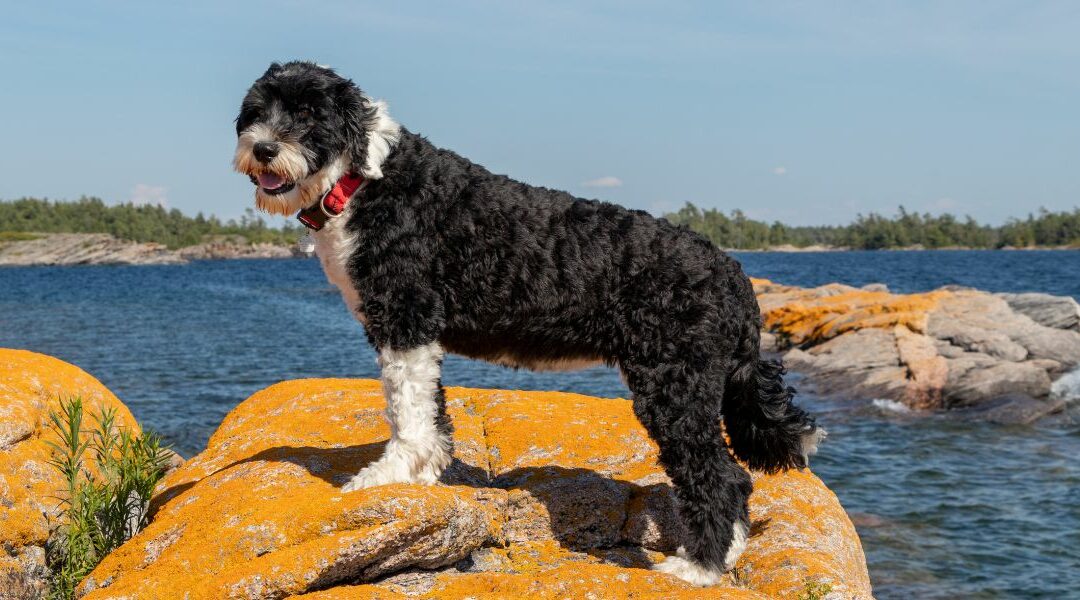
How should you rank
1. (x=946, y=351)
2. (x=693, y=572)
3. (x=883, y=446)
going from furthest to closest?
1. (x=946, y=351)
2. (x=883, y=446)
3. (x=693, y=572)

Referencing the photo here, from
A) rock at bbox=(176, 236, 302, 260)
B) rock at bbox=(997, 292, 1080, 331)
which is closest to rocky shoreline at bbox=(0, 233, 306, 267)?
rock at bbox=(176, 236, 302, 260)

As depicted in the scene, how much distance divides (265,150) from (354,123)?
555 millimetres

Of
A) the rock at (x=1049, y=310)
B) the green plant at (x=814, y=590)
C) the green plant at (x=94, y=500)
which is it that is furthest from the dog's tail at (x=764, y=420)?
the rock at (x=1049, y=310)

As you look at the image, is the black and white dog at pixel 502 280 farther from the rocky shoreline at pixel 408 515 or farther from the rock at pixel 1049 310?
the rock at pixel 1049 310

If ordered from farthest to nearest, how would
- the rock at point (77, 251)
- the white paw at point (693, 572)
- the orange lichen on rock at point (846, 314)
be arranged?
the rock at point (77, 251), the orange lichen on rock at point (846, 314), the white paw at point (693, 572)

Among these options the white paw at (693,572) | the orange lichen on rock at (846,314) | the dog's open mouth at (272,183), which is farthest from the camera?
the orange lichen on rock at (846,314)

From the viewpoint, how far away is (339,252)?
16.5 feet

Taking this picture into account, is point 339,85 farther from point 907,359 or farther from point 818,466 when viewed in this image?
point 907,359

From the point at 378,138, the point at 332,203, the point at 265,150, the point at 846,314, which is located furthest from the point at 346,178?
the point at 846,314

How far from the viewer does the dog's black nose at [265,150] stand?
4559mm

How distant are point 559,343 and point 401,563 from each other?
151 centimetres

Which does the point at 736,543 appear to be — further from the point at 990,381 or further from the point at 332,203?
the point at 990,381

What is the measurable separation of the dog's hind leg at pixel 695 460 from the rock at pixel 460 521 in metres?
0.23

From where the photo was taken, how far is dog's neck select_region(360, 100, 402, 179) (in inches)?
195
